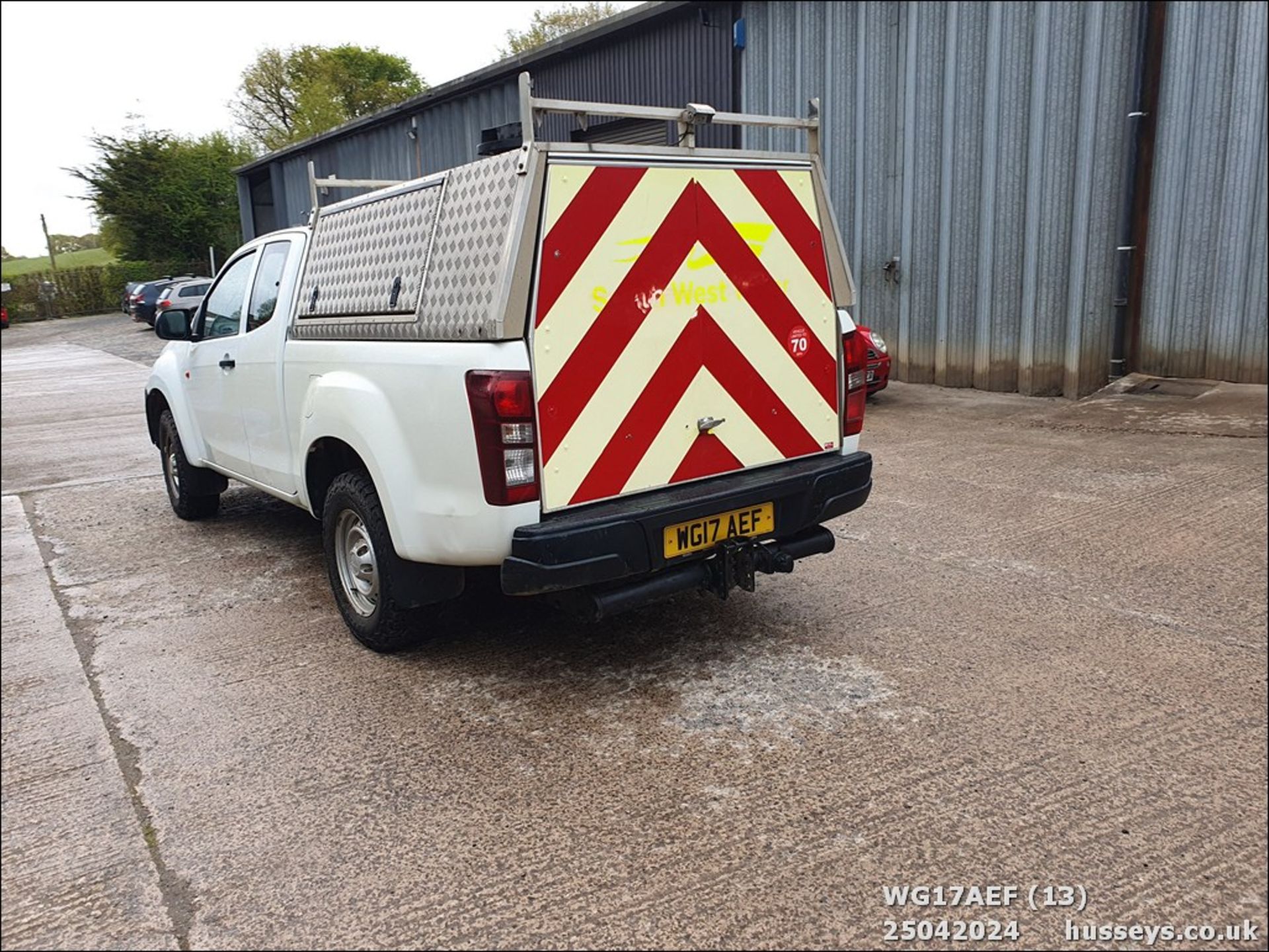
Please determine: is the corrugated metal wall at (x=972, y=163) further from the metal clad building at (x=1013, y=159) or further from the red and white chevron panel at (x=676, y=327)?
the red and white chevron panel at (x=676, y=327)

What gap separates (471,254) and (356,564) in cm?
154

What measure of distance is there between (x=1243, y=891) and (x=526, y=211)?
2806mm

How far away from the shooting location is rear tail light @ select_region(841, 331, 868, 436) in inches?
170

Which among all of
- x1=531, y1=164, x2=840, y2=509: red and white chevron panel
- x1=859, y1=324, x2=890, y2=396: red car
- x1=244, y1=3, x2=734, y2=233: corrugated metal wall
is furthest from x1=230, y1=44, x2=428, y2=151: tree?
x1=531, y1=164, x2=840, y2=509: red and white chevron panel

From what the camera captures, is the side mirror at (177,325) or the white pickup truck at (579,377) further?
the side mirror at (177,325)

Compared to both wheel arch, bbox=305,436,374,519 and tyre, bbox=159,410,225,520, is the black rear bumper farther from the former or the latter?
tyre, bbox=159,410,225,520

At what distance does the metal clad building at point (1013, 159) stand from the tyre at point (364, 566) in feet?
15.5

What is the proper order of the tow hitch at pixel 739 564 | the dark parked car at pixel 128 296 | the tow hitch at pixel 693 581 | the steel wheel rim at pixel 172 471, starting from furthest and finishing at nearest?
1. the steel wheel rim at pixel 172 471
2. the tow hitch at pixel 739 564
3. the tow hitch at pixel 693 581
4. the dark parked car at pixel 128 296

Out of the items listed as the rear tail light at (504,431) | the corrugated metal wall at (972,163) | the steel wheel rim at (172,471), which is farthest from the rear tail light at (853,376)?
the corrugated metal wall at (972,163)

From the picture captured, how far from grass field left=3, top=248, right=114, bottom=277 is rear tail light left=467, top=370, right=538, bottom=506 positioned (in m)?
1.57

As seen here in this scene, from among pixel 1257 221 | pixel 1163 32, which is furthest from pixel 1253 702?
pixel 1163 32

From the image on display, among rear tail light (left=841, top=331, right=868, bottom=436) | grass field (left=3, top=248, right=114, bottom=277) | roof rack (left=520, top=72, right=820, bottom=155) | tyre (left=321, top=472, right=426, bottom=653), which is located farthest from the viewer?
rear tail light (left=841, top=331, right=868, bottom=436)

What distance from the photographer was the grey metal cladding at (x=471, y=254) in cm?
336

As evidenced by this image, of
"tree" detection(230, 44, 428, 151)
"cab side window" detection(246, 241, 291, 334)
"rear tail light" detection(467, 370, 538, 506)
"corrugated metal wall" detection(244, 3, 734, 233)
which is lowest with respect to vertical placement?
"rear tail light" detection(467, 370, 538, 506)
